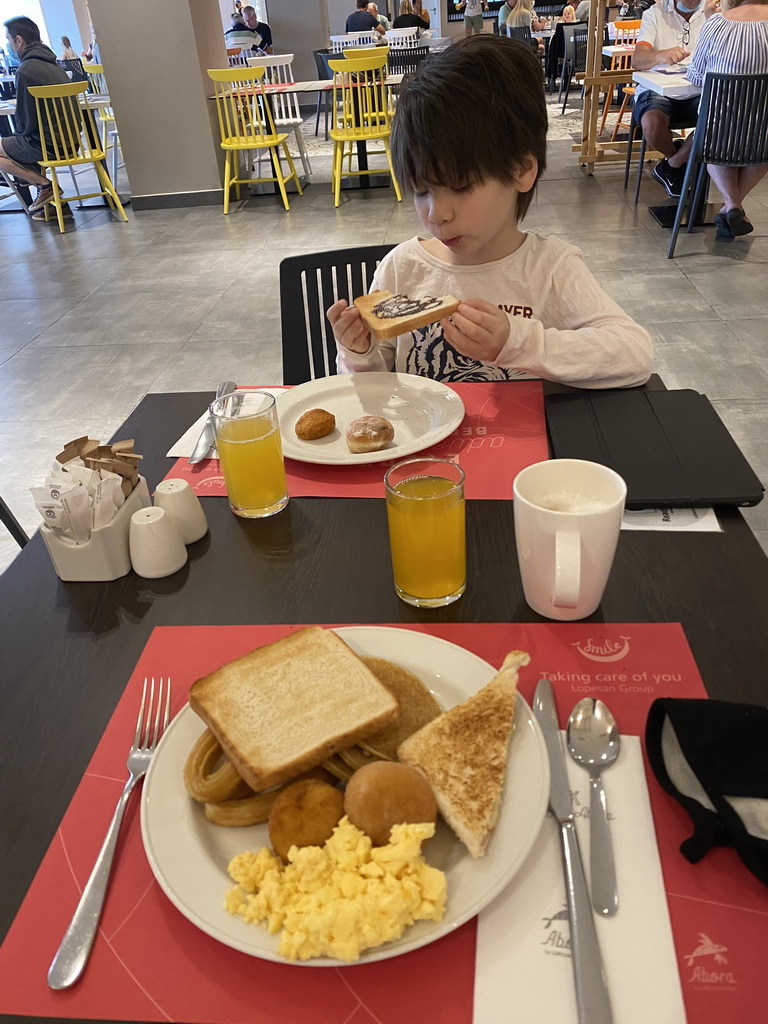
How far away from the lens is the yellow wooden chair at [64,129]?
589cm

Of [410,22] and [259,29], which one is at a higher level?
[259,29]

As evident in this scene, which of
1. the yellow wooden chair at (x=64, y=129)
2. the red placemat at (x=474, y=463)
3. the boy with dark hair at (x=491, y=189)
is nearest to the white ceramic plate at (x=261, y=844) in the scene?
the red placemat at (x=474, y=463)

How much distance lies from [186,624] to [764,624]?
0.68m

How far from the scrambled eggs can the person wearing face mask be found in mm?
5657

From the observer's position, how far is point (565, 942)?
54 centimetres

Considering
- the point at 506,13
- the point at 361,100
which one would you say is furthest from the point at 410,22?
the point at 361,100

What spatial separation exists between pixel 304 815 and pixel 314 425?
0.76 meters

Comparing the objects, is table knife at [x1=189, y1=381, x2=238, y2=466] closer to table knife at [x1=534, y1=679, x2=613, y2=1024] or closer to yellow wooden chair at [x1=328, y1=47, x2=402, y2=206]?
table knife at [x1=534, y1=679, x2=613, y2=1024]

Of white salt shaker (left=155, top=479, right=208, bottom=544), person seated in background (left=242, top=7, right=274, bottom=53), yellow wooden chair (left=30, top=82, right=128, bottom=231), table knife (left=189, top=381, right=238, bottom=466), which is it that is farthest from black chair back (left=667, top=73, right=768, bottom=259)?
person seated in background (left=242, top=7, right=274, bottom=53)

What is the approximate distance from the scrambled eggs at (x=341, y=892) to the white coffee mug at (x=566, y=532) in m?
0.34

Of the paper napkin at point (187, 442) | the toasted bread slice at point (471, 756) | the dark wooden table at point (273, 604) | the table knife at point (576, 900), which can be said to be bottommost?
the dark wooden table at point (273, 604)

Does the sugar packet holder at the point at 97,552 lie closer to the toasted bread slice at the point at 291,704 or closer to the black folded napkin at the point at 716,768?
the toasted bread slice at the point at 291,704

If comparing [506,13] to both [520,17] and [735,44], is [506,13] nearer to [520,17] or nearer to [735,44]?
[520,17]

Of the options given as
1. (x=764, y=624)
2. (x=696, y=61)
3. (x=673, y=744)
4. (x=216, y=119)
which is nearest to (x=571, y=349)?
(x=764, y=624)
